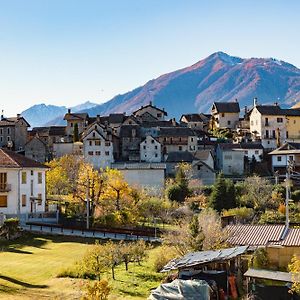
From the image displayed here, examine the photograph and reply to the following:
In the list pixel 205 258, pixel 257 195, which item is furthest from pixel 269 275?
pixel 257 195

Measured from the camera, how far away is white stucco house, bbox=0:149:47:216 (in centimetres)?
5178

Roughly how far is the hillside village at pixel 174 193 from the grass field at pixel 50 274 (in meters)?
0.96

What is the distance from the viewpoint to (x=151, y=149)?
85562 millimetres

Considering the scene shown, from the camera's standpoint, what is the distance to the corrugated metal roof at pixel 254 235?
101 ft

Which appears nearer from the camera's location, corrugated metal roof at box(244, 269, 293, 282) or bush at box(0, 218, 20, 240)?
corrugated metal roof at box(244, 269, 293, 282)

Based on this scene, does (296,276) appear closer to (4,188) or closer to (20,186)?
(4,188)

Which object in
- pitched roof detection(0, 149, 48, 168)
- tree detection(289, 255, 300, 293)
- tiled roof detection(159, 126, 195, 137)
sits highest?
tiled roof detection(159, 126, 195, 137)

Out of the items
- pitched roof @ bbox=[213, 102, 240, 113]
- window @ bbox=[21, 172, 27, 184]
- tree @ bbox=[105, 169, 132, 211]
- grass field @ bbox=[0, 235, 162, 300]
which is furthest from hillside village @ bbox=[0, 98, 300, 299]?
grass field @ bbox=[0, 235, 162, 300]

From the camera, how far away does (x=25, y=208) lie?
53.3 meters

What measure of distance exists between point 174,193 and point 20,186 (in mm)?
18025

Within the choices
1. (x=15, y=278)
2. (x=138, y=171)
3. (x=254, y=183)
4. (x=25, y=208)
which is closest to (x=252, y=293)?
(x=15, y=278)

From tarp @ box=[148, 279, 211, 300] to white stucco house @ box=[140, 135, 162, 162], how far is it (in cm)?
6165

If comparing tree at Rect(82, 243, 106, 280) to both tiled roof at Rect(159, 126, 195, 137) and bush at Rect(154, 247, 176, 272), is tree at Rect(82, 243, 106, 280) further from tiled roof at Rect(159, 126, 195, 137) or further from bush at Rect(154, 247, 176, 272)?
tiled roof at Rect(159, 126, 195, 137)

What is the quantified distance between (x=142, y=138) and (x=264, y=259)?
6191 centimetres
